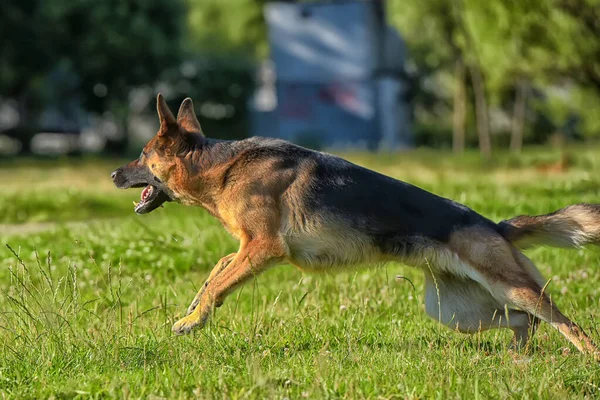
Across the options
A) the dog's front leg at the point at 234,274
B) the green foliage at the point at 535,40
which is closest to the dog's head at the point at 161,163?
the dog's front leg at the point at 234,274

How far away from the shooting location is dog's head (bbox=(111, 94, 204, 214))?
704 centimetres

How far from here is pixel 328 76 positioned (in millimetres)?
47500

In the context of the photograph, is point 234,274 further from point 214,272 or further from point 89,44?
point 89,44

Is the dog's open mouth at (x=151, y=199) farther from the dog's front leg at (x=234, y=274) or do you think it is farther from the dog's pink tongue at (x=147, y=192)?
the dog's front leg at (x=234, y=274)

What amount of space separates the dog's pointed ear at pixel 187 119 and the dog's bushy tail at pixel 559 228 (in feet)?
8.14

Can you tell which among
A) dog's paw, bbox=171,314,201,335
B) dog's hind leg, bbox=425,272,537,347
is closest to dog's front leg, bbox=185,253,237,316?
dog's paw, bbox=171,314,201,335

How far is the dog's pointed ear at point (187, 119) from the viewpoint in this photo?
7.23 metres

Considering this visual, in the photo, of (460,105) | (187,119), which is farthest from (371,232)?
(460,105)

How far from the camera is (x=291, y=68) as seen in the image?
157ft

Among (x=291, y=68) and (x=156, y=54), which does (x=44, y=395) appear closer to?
(x=156, y=54)

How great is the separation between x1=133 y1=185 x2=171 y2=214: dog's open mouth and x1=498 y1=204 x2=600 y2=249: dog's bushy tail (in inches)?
102

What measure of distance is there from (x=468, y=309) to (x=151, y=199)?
2.55m

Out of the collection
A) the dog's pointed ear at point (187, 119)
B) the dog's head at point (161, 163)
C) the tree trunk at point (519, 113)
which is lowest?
the tree trunk at point (519, 113)

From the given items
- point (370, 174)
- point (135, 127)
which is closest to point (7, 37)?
point (135, 127)
